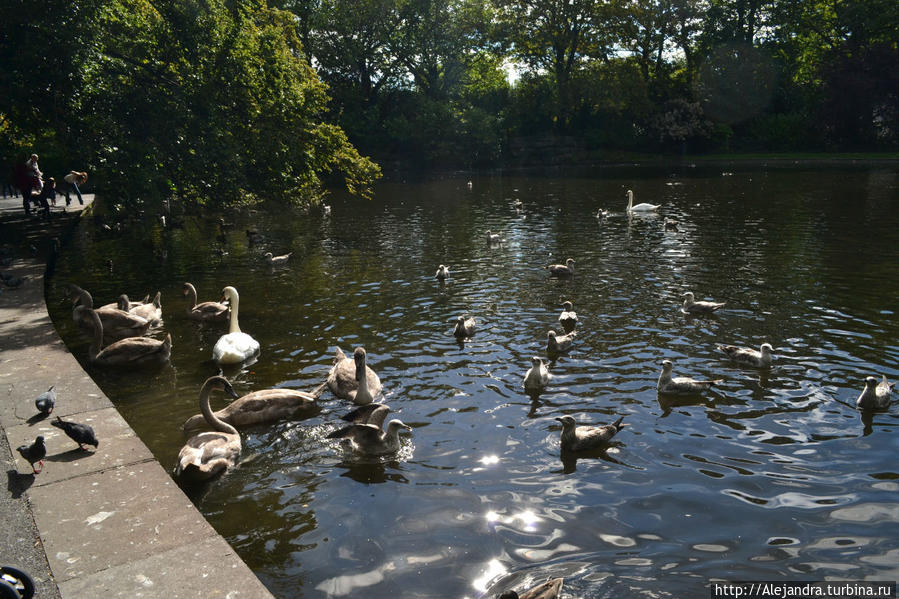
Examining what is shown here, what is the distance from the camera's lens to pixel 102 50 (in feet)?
63.8

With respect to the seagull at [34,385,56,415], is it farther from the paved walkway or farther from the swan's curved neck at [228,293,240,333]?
the swan's curved neck at [228,293,240,333]

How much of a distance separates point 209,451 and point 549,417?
16.6ft

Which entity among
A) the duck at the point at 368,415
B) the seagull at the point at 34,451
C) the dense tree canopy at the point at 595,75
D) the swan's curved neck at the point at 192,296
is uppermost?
the dense tree canopy at the point at 595,75

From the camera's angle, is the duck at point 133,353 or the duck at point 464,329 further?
the duck at point 464,329

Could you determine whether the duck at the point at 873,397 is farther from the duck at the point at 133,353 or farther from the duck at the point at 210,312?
the duck at the point at 210,312

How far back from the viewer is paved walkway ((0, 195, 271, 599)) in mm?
5406

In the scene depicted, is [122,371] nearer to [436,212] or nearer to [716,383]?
[716,383]

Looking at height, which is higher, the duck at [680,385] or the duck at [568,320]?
the duck at [568,320]

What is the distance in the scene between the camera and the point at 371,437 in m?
8.82

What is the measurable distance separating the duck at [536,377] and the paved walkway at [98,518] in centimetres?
598

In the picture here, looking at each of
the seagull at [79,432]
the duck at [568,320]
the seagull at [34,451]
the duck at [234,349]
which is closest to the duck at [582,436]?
the duck at [568,320]

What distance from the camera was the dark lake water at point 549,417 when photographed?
676 centimetres

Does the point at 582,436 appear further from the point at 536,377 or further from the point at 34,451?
the point at 34,451

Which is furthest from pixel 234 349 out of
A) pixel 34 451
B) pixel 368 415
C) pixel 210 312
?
pixel 34 451
